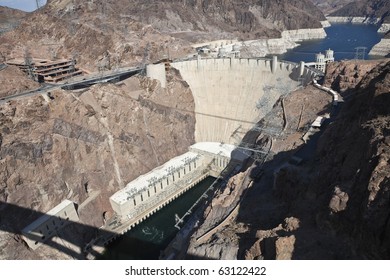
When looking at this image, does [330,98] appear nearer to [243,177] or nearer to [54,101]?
[243,177]

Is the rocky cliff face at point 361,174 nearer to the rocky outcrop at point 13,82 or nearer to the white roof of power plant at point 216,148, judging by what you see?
the white roof of power plant at point 216,148

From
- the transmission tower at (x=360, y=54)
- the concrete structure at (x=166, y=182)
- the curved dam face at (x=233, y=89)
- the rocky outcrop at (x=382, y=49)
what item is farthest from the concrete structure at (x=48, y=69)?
the rocky outcrop at (x=382, y=49)

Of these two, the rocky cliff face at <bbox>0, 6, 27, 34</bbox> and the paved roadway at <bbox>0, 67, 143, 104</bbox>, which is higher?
the rocky cliff face at <bbox>0, 6, 27, 34</bbox>

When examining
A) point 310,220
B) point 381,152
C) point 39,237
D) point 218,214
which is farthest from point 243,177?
point 39,237

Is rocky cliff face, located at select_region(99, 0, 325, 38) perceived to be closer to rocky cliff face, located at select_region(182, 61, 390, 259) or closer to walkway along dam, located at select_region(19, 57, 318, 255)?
walkway along dam, located at select_region(19, 57, 318, 255)

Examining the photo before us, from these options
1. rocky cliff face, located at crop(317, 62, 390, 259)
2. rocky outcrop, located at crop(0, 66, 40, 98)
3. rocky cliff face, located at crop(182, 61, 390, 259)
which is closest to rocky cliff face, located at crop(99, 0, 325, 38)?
rocky outcrop, located at crop(0, 66, 40, 98)

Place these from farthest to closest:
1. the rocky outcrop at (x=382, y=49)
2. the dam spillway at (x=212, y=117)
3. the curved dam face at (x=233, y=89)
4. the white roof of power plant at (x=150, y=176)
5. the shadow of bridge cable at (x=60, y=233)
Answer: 1. the rocky outcrop at (x=382, y=49)
2. the curved dam face at (x=233, y=89)
3. the dam spillway at (x=212, y=117)
4. the white roof of power plant at (x=150, y=176)
5. the shadow of bridge cable at (x=60, y=233)
